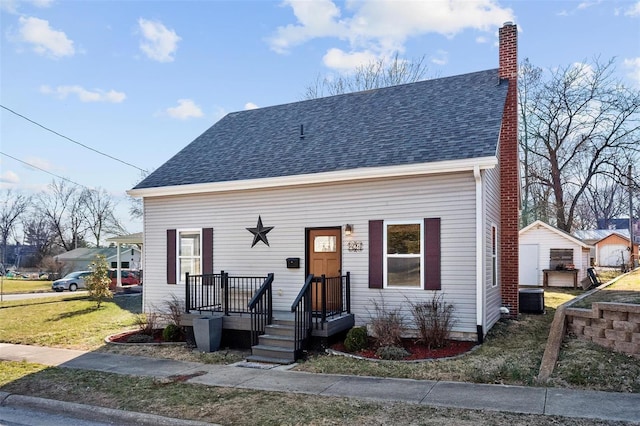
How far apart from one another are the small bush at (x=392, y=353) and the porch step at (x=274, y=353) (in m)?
1.54

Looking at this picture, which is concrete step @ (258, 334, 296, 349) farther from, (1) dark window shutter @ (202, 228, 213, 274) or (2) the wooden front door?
(1) dark window shutter @ (202, 228, 213, 274)

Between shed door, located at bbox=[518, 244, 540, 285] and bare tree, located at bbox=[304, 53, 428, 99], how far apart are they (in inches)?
497

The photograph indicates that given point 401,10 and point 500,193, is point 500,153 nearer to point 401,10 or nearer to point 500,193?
point 500,193

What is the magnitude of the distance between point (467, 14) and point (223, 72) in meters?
7.91

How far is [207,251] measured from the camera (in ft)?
38.1

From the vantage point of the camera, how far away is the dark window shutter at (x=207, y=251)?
1155 centimetres

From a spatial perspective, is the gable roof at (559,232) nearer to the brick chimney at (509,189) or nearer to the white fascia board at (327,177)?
the brick chimney at (509,189)

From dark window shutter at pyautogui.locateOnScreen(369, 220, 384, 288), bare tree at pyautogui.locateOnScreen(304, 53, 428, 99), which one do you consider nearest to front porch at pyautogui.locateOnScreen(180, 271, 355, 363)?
dark window shutter at pyautogui.locateOnScreen(369, 220, 384, 288)

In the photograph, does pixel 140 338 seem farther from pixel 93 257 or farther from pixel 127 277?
pixel 93 257

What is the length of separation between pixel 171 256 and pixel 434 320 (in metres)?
6.98

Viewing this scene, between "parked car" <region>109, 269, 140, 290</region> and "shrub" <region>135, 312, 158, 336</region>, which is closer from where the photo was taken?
"shrub" <region>135, 312, 158, 336</region>

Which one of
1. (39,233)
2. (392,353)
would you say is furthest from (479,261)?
(39,233)

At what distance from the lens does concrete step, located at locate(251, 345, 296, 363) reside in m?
8.26

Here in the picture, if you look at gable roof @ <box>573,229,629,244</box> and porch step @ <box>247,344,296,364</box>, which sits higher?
gable roof @ <box>573,229,629,244</box>
